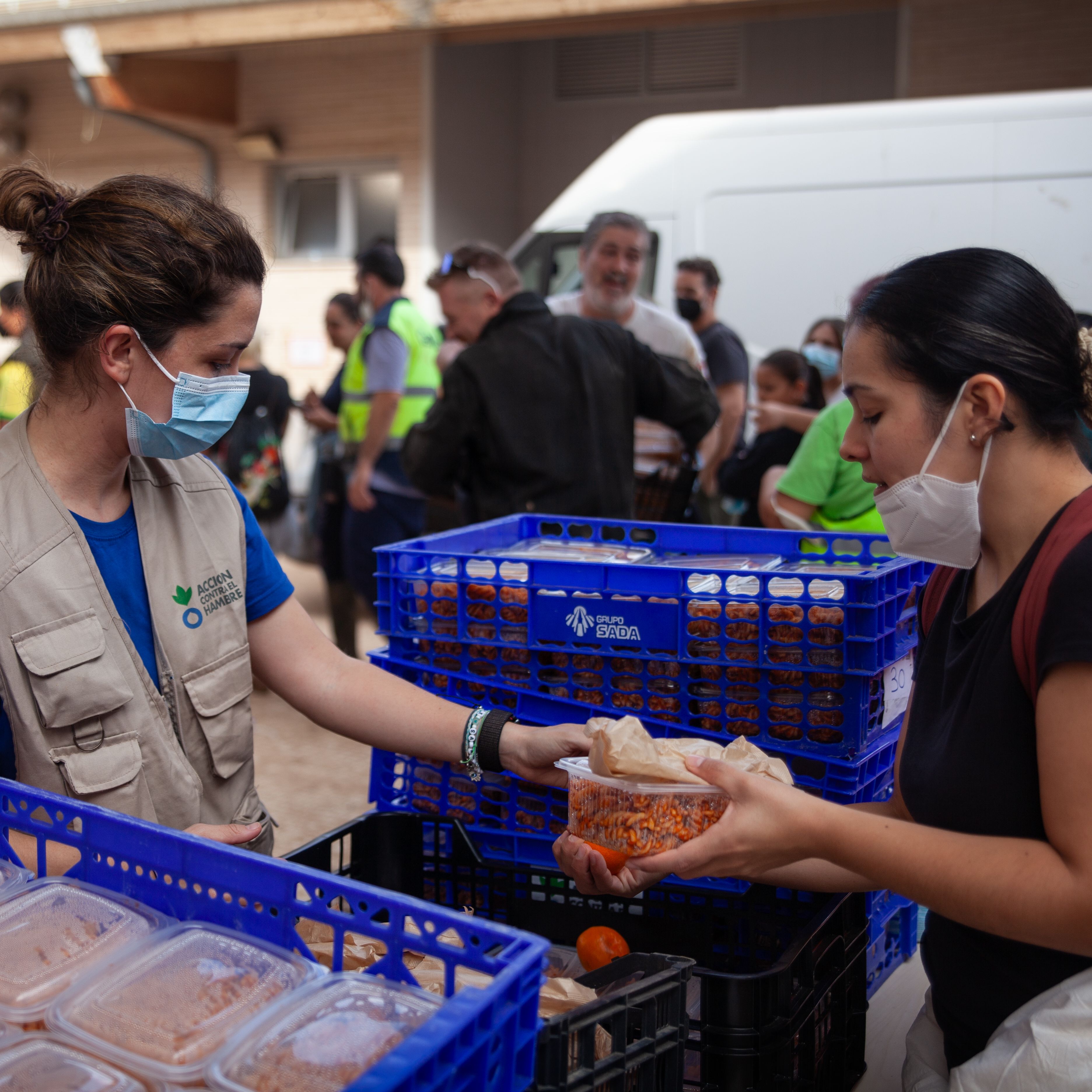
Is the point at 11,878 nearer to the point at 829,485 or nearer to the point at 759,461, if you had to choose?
the point at 829,485

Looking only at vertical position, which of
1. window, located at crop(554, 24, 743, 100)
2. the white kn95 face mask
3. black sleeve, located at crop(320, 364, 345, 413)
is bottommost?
black sleeve, located at crop(320, 364, 345, 413)

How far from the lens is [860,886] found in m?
1.61

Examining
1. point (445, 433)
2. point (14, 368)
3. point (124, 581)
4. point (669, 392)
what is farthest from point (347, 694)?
point (14, 368)

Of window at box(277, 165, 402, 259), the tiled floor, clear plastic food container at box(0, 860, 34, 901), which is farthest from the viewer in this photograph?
window at box(277, 165, 402, 259)

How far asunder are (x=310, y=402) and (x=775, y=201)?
111 inches

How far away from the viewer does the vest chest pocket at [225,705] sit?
184 cm

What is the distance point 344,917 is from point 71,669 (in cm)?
72

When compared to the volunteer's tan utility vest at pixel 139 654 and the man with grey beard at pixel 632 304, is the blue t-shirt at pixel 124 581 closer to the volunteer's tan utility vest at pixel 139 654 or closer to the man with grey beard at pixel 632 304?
the volunteer's tan utility vest at pixel 139 654

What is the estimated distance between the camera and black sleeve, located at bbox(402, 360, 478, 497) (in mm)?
4066

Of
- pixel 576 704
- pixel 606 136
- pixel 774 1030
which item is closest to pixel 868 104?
pixel 576 704

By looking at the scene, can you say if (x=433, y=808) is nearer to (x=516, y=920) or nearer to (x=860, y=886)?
(x=516, y=920)

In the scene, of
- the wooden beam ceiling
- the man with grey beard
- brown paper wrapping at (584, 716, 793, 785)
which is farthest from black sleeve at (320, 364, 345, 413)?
brown paper wrapping at (584, 716, 793, 785)

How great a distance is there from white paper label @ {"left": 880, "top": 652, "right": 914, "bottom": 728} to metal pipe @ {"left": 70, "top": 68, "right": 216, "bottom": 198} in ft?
36.4

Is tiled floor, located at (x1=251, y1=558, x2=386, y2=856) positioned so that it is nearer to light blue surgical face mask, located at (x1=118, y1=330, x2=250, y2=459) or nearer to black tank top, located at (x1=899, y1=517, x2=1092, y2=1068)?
light blue surgical face mask, located at (x1=118, y1=330, x2=250, y2=459)
